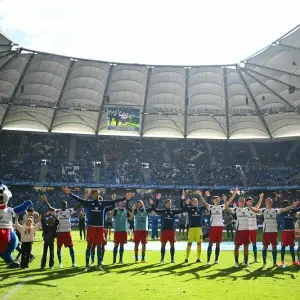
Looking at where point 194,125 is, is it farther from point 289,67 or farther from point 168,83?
point 289,67

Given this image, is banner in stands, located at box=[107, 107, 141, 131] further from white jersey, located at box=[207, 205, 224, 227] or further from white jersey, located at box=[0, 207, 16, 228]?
white jersey, located at box=[0, 207, 16, 228]

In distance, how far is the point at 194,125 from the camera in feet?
160

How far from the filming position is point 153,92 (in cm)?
4325

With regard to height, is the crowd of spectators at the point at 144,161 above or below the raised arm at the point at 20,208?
above

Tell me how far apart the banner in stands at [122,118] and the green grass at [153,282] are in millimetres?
30137

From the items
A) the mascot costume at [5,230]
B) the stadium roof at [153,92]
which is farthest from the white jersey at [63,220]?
the stadium roof at [153,92]

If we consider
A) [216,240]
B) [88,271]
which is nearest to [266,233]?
[216,240]

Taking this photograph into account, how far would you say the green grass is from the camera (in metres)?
9.12

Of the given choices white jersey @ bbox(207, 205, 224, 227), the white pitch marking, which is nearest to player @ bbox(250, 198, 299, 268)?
white jersey @ bbox(207, 205, 224, 227)

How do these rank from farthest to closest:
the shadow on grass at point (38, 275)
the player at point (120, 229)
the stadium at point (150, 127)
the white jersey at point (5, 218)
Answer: the stadium at point (150, 127) → the player at point (120, 229) → the shadow on grass at point (38, 275) → the white jersey at point (5, 218)

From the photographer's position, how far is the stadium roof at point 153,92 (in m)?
39.2

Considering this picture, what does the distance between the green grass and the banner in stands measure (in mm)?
30137

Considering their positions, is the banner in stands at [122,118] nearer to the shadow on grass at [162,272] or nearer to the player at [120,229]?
the player at [120,229]

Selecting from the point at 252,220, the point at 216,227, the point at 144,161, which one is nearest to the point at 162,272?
the point at 216,227
